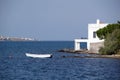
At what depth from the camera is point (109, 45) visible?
98.1 metres

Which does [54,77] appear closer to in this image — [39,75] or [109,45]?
[39,75]

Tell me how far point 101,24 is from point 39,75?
60463mm

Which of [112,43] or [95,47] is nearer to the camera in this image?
[112,43]

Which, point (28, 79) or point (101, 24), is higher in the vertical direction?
point (101, 24)

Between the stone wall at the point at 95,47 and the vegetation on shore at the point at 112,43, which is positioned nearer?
the vegetation on shore at the point at 112,43

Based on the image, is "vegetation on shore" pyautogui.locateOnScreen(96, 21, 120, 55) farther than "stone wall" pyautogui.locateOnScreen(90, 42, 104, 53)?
No

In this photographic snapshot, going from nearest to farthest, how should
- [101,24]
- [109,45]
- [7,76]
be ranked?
[7,76] → [109,45] → [101,24]

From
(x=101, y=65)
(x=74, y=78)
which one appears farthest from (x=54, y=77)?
(x=101, y=65)

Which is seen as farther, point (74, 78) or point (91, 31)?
point (91, 31)

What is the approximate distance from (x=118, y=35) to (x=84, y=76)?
42.6m

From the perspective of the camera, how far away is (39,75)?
61.3 metres

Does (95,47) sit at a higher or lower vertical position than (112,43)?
lower

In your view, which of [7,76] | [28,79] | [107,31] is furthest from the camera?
[107,31]

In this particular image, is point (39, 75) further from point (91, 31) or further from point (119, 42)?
point (91, 31)
